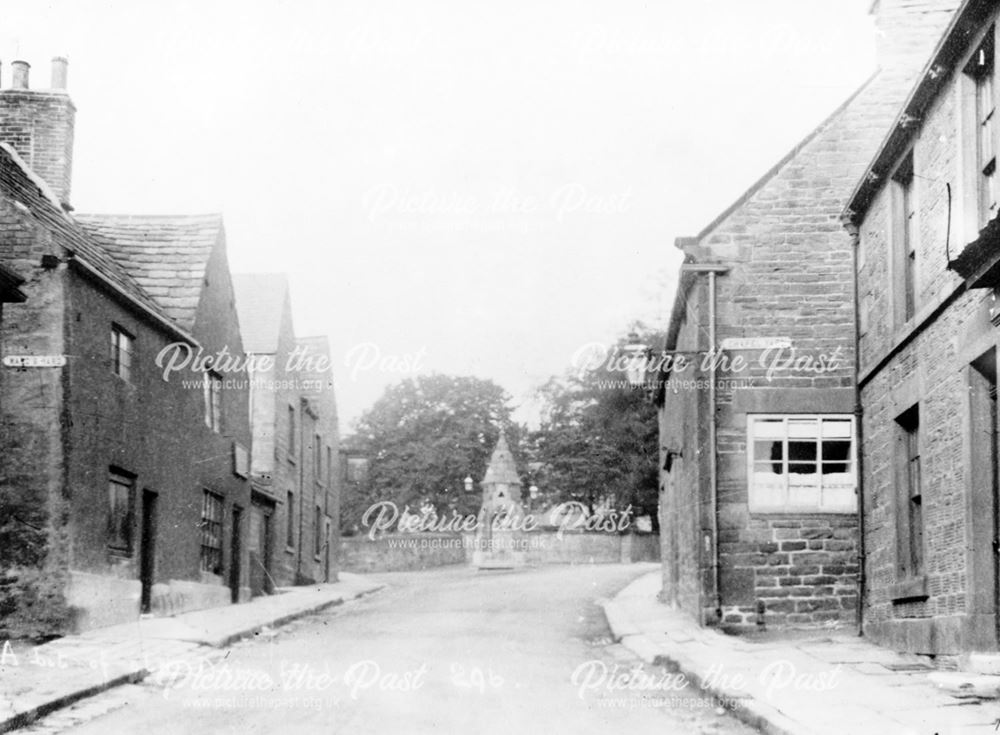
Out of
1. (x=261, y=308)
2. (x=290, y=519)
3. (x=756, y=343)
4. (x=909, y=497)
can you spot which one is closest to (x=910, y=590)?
(x=909, y=497)

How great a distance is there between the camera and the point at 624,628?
61.6 feet

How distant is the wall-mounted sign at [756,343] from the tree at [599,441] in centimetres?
3265

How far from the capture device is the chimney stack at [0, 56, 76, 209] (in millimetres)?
20203

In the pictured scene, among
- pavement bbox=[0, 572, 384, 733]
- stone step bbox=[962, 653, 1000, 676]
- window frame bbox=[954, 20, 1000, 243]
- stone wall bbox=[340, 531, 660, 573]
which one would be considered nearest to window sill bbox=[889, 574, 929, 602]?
stone step bbox=[962, 653, 1000, 676]

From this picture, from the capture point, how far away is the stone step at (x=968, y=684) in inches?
378

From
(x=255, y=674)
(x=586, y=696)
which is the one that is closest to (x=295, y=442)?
(x=255, y=674)

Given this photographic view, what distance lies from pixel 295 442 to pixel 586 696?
2281 cm

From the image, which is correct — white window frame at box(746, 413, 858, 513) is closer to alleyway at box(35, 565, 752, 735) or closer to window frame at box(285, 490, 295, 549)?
alleyway at box(35, 565, 752, 735)

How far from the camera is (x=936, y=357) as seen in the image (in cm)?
1220

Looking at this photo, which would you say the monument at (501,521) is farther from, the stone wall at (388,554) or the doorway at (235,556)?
the doorway at (235,556)

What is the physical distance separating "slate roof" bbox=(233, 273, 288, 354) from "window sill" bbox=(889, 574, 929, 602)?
19756 mm

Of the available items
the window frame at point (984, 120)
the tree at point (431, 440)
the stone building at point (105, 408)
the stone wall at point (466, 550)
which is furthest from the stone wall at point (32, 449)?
the tree at point (431, 440)

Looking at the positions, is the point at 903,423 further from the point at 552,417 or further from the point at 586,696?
the point at 552,417

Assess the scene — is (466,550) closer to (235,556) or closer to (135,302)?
(235,556)
